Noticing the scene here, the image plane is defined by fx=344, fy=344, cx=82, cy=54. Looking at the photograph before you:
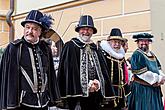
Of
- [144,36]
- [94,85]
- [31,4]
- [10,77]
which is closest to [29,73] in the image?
[10,77]

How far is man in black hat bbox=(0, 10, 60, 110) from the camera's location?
3.14 meters

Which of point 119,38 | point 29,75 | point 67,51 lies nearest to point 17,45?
point 29,75

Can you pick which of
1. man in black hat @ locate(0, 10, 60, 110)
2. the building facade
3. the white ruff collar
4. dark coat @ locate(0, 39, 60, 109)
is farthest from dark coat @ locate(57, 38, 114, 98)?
the building facade

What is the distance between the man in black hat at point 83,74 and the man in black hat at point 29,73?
0.42 metres

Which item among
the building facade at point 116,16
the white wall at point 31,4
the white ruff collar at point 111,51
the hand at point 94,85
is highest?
the white wall at point 31,4

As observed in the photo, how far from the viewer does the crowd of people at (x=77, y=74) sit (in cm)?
320

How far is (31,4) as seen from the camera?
26.9 feet

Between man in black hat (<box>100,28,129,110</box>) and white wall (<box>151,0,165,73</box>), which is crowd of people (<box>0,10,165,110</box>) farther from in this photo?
white wall (<box>151,0,165,73</box>)

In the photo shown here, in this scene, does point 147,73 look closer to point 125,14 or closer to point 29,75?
point 125,14

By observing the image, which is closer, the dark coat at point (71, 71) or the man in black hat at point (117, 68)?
the dark coat at point (71, 71)

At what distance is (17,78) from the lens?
3166 millimetres

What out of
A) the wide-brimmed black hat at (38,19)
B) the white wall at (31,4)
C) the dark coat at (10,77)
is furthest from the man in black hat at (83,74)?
the white wall at (31,4)

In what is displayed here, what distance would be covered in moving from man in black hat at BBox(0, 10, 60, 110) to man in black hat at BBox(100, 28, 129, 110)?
1.24 metres

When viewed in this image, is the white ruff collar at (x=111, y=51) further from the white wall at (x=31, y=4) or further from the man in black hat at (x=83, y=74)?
the white wall at (x=31, y=4)
